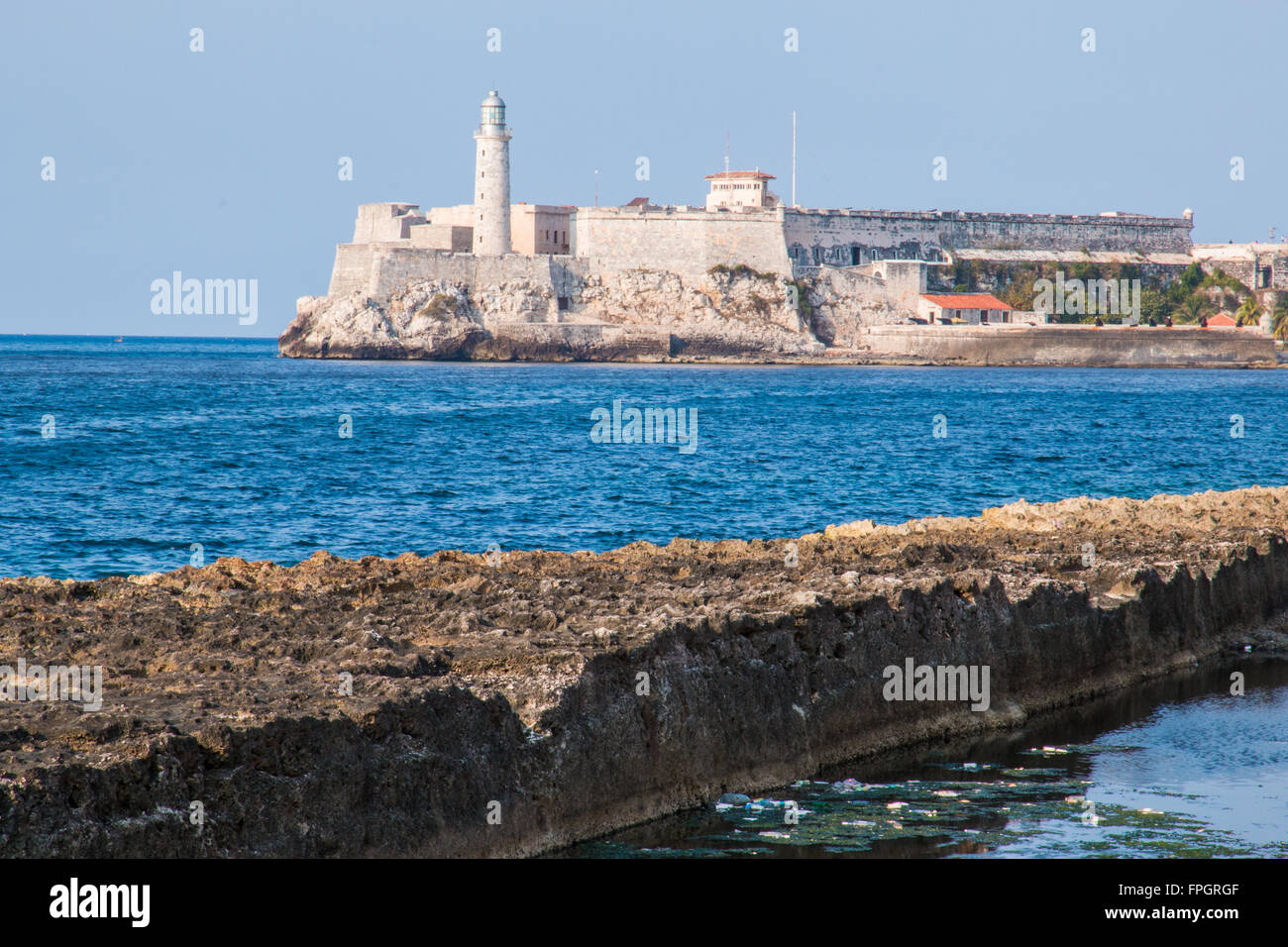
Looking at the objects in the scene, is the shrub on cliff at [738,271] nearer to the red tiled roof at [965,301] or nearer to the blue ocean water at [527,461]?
the red tiled roof at [965,301]

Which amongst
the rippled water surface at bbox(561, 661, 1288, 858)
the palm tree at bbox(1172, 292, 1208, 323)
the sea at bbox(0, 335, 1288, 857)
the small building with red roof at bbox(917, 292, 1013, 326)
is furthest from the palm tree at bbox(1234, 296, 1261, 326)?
the rippled water surface at bbox(561, 661, 1288, 858)

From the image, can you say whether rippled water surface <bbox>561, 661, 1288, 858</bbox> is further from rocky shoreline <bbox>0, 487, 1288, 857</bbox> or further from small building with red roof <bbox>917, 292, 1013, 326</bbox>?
small building with red roof <bbox>917, 292, 1013, 326</bbox>

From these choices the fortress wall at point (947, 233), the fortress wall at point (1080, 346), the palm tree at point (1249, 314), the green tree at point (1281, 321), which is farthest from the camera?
the palm tree at point (1249, 314)

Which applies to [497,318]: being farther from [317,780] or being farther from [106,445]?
[317,780]

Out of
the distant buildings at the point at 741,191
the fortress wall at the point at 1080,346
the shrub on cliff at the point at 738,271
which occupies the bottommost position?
the fortress wall at the point at 1080,346

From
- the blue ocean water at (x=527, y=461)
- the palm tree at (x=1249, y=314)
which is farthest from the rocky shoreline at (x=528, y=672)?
the palm tree at (x=1249, y=314)

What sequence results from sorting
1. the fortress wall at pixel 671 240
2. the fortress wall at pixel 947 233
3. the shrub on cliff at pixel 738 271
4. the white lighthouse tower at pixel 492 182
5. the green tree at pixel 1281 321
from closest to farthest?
the white lighthouse tower at pixel 492 182 < the fortress wall at pixel 671 240 < the shrub on cliff at pixel 738 271 < the fortress wall at pixel 947 233 < the green tree at pixel 1281 321

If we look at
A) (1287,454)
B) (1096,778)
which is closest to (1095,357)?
(1287,454)
